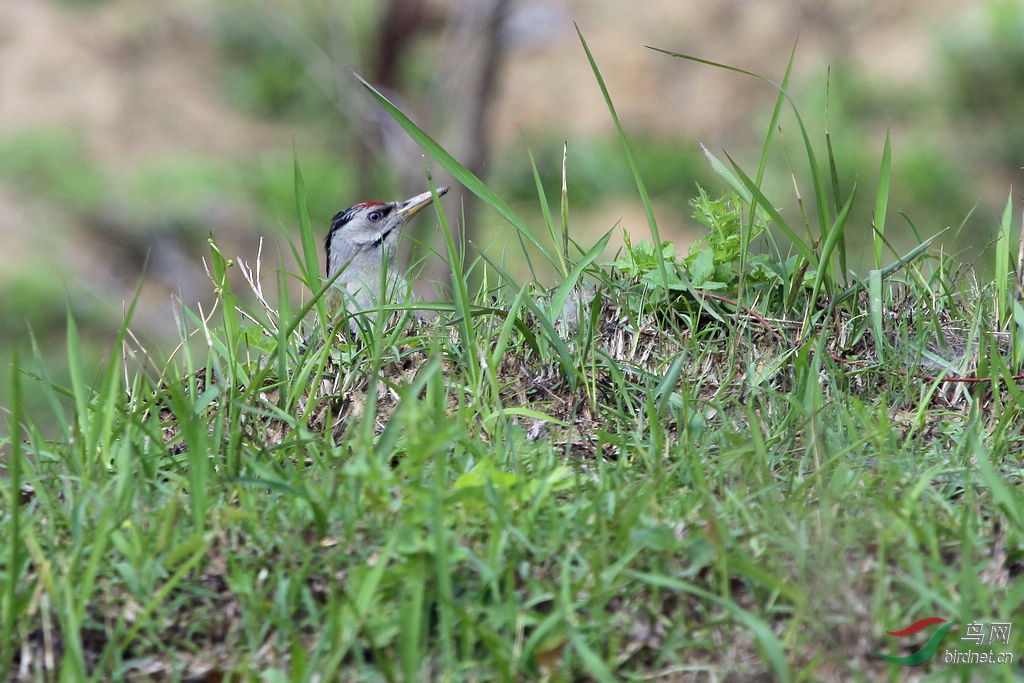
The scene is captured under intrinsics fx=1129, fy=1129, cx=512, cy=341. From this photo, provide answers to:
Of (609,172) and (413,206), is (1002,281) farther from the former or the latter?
(609,172)

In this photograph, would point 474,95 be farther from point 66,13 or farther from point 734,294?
point 66,13

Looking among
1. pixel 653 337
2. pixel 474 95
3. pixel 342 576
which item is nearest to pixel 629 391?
pixel 653 337

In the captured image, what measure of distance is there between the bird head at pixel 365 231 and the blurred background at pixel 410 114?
10.8 feet

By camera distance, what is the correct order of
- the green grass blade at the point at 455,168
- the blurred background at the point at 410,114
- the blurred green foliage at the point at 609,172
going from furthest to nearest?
1. the blurred green foliage at the point at 609,172
2. the blurred background at the point at 410,114
3. the green grass blade at the point at 455,168

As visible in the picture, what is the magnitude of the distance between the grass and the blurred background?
5495mm

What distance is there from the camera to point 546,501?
8.13 ft

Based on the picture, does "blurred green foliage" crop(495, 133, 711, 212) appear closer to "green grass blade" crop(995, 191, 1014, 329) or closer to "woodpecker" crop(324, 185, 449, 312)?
"woodpecker" crop(324, 185, 449, 312)

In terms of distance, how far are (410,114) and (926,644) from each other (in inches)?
400

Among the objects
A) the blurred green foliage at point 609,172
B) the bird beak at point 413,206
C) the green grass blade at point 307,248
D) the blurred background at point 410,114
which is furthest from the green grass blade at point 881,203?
the blurred green foliage at point 609,172

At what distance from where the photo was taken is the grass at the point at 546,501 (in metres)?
2.15

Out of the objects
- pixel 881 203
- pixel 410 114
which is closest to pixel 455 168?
pixel 881 203

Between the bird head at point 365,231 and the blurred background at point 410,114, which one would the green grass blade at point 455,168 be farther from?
the blurred background at point 410,114

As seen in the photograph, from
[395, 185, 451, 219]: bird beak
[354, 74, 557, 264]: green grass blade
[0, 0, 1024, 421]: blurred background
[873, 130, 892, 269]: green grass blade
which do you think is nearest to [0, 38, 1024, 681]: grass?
[354, 74, 557, 264]: green grass blade

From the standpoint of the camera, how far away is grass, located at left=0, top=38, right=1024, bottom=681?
215 cm
